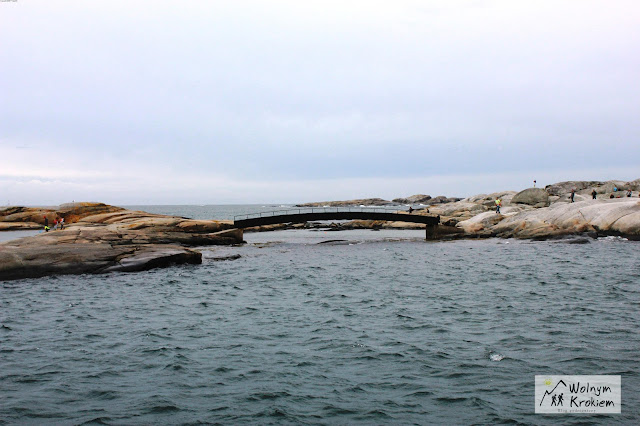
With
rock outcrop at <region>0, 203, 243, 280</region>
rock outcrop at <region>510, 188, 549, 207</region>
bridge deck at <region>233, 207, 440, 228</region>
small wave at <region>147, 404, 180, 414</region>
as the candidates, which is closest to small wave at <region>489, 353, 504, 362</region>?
small wave at <region>147, 404, 180, 414</region>

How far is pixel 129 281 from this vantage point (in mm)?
21234

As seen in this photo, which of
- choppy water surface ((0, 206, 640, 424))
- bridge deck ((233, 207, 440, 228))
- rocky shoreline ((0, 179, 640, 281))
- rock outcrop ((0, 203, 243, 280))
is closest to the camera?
choppy water surface ((0, 206, 640, 424))

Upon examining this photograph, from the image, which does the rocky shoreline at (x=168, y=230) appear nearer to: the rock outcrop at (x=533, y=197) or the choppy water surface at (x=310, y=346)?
the rock outcrop at (x=533, y=197)

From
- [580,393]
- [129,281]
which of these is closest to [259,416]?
[580,393]

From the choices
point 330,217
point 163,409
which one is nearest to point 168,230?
point 330,217

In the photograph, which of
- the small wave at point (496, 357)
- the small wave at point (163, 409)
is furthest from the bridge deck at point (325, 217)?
the small wave at point (163, 409)

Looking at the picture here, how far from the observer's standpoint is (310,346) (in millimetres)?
11141

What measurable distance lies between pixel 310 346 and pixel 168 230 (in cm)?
3157

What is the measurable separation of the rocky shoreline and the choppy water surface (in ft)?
6.13

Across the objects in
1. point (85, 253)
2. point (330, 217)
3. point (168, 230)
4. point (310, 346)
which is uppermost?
point (330, 217)

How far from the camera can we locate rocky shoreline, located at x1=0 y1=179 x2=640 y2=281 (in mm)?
22856

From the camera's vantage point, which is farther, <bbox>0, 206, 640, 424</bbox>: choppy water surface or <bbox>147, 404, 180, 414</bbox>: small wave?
<bbox>0, 206, 640, 424</bbox>: choppy water surface

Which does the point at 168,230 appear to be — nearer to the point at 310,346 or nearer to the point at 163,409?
the point at 310,346

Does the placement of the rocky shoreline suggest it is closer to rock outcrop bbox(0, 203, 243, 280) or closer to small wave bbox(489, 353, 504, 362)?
rock outcrop bbox(0, 203, 243, 280)
